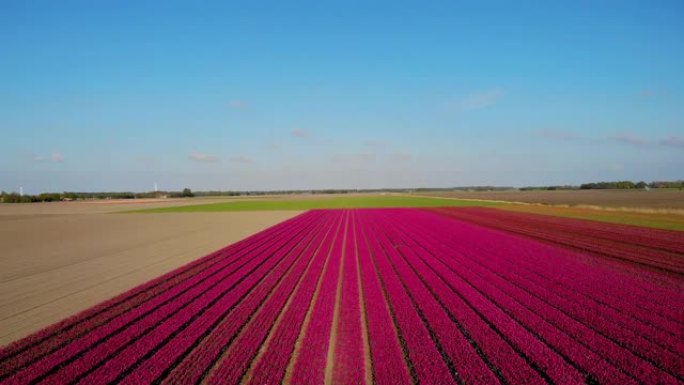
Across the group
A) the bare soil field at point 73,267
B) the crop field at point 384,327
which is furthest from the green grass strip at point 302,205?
A: the crop field at point 384,327

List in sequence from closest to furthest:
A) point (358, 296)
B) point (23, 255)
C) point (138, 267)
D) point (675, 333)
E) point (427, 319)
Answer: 1. point (675, 333)
2. point (427, 319)
3. point (358, 296)
4. point (138, 267)
5. point (23, 255)

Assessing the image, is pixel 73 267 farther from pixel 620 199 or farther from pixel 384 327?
pixel 620 199

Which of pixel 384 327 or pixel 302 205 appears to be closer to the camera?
pixel 384 327

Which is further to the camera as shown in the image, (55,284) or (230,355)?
(55,284)

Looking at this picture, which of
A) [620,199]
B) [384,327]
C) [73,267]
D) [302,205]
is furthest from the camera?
[302,205]

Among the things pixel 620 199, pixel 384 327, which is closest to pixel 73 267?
pixel 384 327

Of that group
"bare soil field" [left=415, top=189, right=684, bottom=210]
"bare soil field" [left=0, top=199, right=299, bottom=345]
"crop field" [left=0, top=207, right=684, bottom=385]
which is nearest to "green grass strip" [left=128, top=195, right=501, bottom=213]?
"bare soil field" [left=415, top=189, right=684, bottom=210]

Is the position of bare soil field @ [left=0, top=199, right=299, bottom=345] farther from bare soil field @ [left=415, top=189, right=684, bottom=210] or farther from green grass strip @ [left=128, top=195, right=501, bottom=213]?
bare soil field @ [left=415, top=189, right=684, bottom=210]

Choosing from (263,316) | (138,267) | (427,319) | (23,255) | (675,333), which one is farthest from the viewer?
(23,255)

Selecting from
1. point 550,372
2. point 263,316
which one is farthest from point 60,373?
point 550,372

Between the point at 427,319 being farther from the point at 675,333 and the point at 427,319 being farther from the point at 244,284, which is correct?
the point at 244,284
